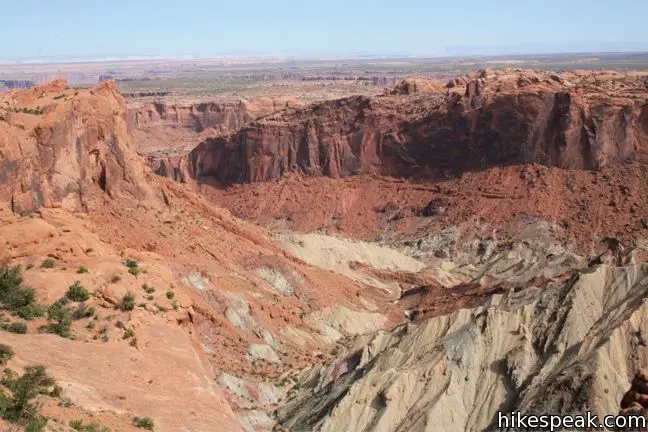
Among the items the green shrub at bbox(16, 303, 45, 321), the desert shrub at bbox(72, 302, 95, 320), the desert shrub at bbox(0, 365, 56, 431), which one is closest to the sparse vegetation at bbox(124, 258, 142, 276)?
the desert shrub at bbox(72, 302, 95, 320)

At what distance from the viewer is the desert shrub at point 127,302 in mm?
25250

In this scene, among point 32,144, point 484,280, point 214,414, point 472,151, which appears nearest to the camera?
point 214,414

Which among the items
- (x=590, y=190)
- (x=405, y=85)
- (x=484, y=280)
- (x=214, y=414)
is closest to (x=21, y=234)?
(x=214, y=414)

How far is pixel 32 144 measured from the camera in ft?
126

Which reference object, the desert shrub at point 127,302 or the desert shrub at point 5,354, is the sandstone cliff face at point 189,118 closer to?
the desert shrub at point 127,302

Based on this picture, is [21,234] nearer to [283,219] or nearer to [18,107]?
[18,107]

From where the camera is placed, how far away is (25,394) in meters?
15.8

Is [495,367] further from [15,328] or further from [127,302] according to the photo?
[15,328]

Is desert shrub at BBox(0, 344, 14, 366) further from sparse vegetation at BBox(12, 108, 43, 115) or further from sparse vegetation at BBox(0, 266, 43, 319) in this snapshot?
sparse vegetation at BBox(12, 108, 43, 115)

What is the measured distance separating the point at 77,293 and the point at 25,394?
32.4 feet

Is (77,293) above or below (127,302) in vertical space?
above

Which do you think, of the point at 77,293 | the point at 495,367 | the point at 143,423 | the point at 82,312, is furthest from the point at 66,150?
the point at 143,423

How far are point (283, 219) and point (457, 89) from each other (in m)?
24.8

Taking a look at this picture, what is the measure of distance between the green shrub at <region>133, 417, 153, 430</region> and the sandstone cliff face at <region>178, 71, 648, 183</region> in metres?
59.3
